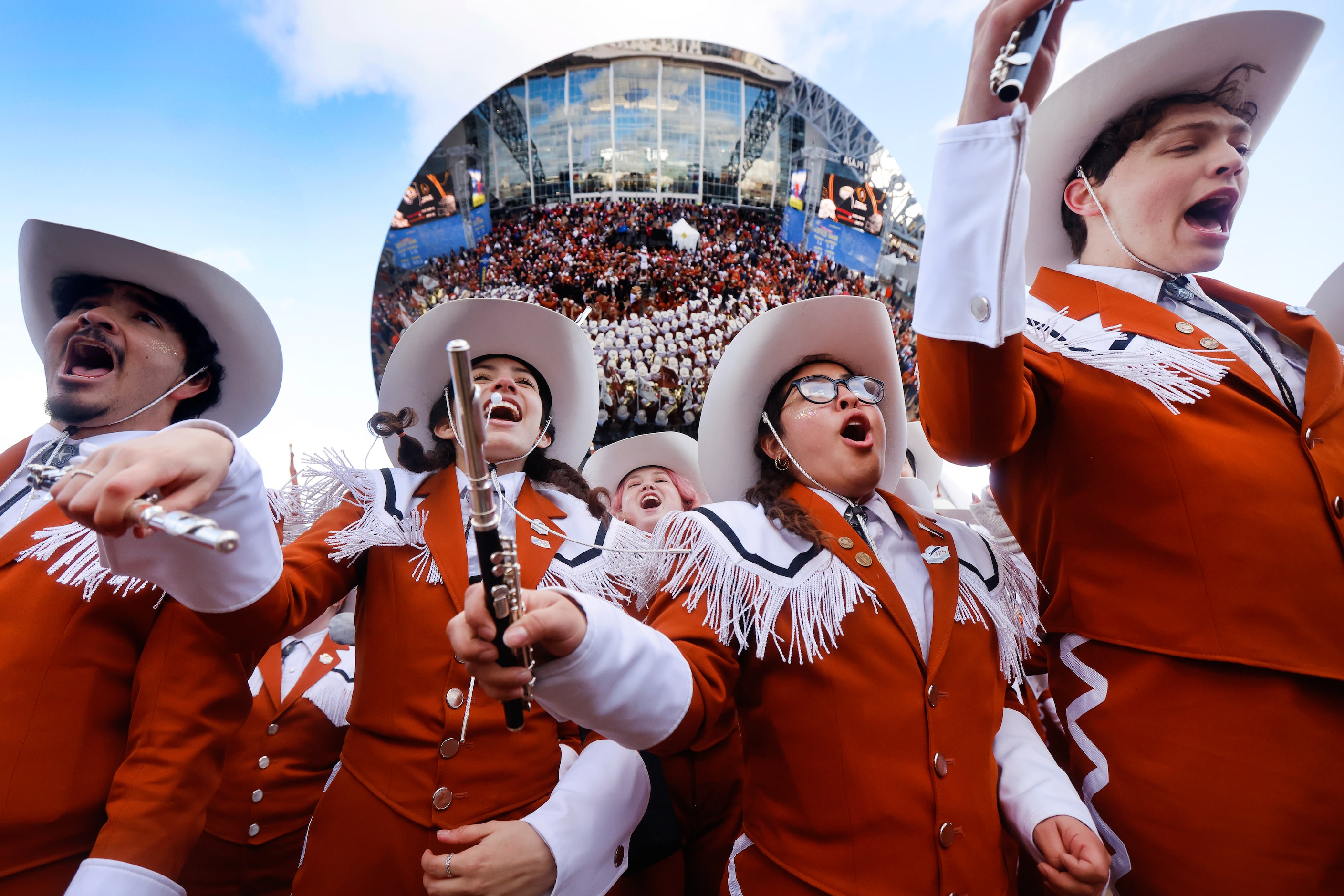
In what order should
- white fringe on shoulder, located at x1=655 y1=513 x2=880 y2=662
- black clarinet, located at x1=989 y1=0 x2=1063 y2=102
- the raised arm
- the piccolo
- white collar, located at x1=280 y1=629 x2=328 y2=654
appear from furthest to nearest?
white collar, located at x1=280 y1=629 x2=328 y2=654, white fringe on shoulder, located at x1=655 y1=513 x2=880 y2=662, the raised arm, black clarinet, located at x1=989 y1=0 x2=1063 y2=102, the piccolo

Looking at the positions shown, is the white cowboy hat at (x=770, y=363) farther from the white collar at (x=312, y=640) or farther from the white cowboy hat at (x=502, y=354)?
the white collar at (x=312, y=640)

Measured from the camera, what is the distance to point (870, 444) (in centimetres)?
193

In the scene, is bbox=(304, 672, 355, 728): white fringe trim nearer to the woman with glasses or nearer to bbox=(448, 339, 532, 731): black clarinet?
the woman with glasses

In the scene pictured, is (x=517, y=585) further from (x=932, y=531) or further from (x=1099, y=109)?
(x=1099, y=109)

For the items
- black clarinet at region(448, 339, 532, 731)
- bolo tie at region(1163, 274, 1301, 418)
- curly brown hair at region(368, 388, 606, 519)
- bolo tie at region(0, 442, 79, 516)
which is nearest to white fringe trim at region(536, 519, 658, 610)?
curly brown hair at region(368, 388, 606, 519)

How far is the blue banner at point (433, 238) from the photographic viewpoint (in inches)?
138

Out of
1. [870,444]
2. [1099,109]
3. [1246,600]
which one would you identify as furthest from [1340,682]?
[1099,109]

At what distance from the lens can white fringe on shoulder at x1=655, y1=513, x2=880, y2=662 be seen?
1.51m

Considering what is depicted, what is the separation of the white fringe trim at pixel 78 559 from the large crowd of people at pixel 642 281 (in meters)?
2.08

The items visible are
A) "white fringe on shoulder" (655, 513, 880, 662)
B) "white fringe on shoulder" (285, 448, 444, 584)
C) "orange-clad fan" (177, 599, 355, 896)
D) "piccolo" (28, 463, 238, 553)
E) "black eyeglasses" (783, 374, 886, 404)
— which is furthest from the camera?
"orange-clad fan" (177, 599, 355, 896)

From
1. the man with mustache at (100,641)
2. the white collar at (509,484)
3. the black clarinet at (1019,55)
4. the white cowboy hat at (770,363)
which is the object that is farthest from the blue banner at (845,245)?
the man with mustache at (100,641)

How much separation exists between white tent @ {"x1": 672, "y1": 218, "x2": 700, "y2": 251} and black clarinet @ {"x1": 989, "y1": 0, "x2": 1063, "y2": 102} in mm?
2463

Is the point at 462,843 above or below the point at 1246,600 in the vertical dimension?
below

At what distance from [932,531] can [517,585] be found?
1.24 m
